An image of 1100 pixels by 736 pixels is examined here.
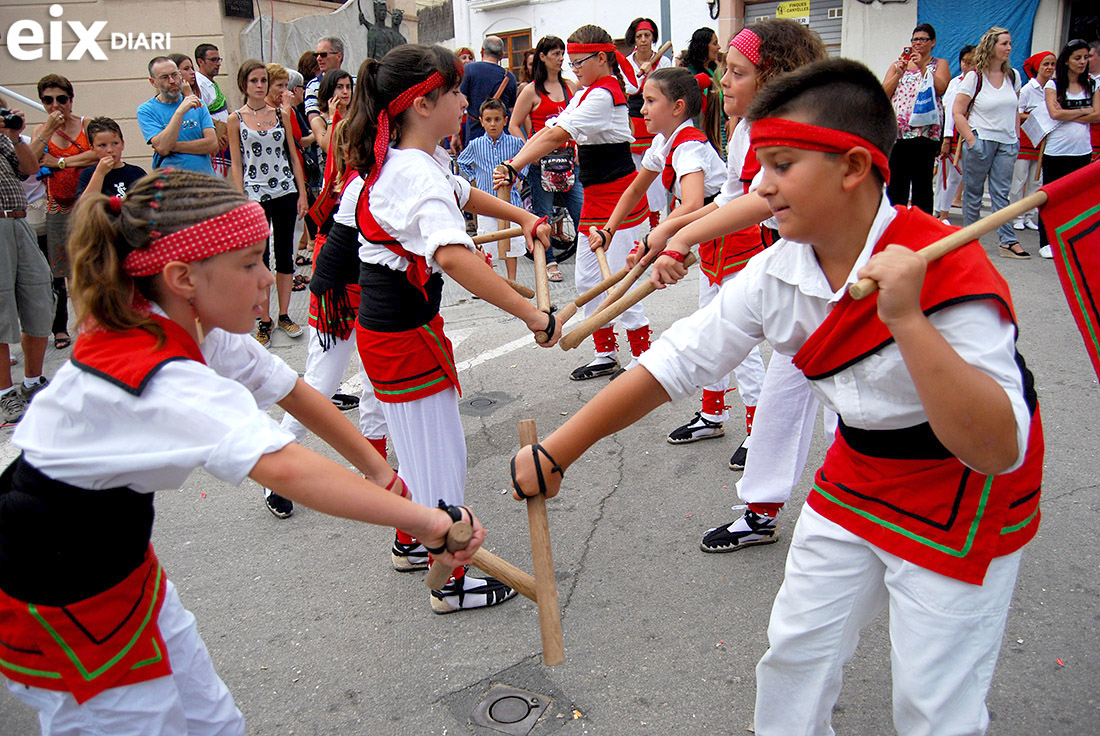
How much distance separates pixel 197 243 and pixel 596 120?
151 inches

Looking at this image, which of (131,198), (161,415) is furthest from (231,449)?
(131,198)

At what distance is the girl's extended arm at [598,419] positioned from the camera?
1985 millimetres

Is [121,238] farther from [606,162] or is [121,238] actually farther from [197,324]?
[606,162]

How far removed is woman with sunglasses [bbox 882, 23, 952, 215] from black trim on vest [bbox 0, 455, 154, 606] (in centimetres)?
792

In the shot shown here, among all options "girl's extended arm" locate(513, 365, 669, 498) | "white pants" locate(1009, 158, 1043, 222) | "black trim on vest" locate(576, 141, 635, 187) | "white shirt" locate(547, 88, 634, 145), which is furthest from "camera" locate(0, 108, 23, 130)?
"white pants" locate(1009, 158, 1043, 222)

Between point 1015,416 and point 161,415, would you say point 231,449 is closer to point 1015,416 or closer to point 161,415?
point 161,415

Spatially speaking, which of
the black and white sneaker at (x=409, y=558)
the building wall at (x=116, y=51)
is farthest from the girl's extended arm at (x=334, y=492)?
the building wall at (x=116, y=51)

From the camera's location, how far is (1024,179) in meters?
9.19

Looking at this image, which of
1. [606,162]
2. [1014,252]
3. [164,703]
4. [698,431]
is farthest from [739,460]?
[1014,252]

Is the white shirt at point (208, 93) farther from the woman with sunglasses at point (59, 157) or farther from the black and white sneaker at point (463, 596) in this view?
the black and white sneaker at point (463, 596)

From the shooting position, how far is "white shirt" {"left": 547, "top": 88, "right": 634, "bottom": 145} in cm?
525

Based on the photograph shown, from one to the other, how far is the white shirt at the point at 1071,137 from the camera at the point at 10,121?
8.61 metres

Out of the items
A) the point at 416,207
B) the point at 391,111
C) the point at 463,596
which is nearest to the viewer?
the point at 416,207

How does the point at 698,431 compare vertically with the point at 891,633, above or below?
below
